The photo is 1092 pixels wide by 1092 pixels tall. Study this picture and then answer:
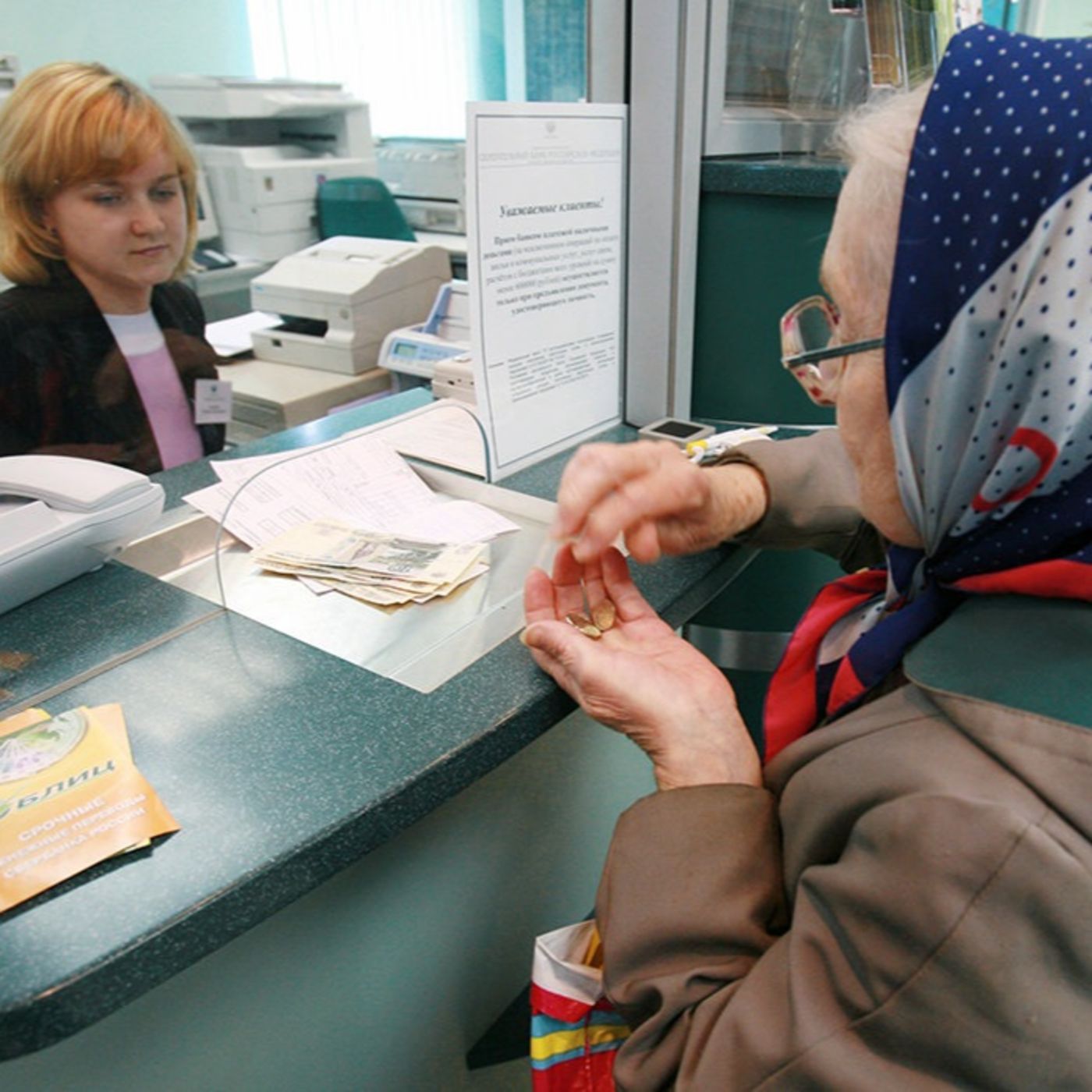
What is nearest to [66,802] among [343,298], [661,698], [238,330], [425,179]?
[661,698]

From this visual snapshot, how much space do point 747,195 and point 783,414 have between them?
1.08ft

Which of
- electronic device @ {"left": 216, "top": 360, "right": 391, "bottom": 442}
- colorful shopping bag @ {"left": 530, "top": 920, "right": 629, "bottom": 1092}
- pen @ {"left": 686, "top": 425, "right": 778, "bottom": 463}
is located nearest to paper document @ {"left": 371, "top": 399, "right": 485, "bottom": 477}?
pen @ {"left": 686, "top": 425, "right": 778, "bottom": 463}

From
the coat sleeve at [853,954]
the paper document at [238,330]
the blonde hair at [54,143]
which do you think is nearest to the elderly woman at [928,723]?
the coat sleeve at [853,954]

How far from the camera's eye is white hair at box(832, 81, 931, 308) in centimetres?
59

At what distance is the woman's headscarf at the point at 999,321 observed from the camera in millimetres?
506

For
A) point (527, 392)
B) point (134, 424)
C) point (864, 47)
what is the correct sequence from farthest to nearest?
point (134, 424) → point (864, 47) → point (527, 392)

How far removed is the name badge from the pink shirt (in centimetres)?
2

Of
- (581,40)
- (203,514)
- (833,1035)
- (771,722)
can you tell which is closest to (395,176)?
(581,40)

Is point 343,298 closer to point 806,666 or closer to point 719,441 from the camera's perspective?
point 719,441

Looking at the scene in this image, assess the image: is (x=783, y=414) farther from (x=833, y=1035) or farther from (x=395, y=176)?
(x=395, y=176)

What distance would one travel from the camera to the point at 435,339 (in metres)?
1.97

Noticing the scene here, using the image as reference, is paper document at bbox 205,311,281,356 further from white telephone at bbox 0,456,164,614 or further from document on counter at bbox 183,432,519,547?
white telephone at bbox 0,456,164,614

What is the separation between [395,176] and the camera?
12.0 feet

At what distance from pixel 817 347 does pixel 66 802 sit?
0.68 meters
